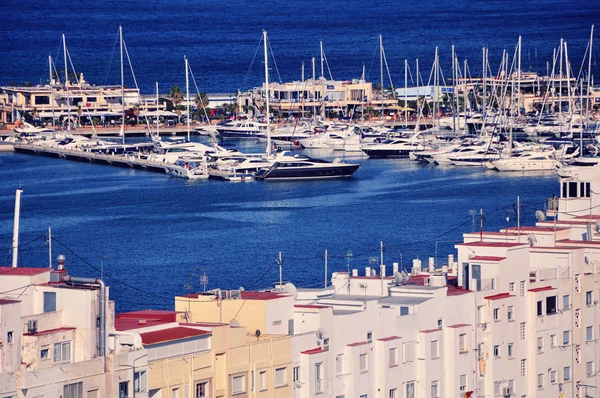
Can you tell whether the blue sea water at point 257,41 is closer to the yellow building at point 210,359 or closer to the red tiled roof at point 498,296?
the red tiled roof at point 498,296

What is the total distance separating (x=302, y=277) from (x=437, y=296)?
15.1m

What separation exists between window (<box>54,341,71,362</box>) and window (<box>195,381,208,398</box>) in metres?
1.69

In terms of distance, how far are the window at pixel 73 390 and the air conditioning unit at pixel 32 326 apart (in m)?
0.98

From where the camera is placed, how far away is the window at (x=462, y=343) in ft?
83.4

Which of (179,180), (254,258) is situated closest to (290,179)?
(179,180)

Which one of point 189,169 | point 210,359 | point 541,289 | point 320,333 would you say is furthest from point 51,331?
point 189,169

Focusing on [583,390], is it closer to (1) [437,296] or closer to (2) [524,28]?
(1) [437,296]

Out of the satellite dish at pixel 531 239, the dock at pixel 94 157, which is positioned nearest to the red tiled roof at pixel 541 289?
the satellite dish at pixel 531 239

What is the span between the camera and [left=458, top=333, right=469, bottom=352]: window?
83.4 ft

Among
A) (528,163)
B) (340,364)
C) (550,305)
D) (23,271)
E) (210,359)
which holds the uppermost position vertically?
(528,163)

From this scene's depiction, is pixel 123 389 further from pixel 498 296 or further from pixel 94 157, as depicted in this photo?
pixel 94 157

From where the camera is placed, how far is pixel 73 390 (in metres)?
19.4

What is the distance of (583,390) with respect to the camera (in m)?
27.4

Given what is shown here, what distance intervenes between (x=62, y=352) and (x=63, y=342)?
0.35 feet
